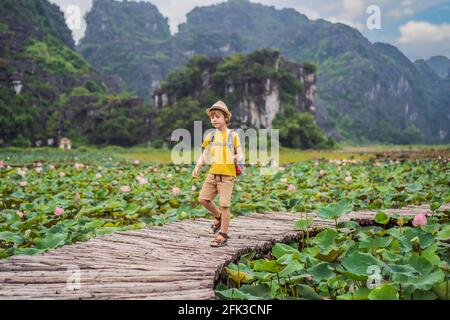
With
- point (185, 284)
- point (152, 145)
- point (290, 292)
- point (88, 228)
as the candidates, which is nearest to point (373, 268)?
point (290, 292)

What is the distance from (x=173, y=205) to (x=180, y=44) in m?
118

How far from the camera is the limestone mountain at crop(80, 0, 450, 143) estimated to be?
9656cm

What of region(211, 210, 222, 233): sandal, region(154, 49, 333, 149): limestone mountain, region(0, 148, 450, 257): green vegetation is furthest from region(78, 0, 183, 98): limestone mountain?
region(211, 210, 222, 233): sandal

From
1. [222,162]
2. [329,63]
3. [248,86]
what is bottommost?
[222,162]

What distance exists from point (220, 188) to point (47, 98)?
47.9 m

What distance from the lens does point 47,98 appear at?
4684cm

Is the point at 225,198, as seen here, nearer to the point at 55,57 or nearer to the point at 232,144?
the point at 232,144

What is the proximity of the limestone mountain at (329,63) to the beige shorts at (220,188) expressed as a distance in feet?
264

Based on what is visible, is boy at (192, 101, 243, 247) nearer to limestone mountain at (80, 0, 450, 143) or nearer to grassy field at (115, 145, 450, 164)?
grassy field at (115, 145, 450, 164)

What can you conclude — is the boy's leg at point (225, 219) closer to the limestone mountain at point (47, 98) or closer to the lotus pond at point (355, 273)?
the lotus pond at point (355, 273)

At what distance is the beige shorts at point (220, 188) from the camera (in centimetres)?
308

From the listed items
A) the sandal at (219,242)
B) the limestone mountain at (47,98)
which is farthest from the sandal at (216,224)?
the limestone mountain at (47,98)

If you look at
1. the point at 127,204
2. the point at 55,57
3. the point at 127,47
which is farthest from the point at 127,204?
the point at 127,47
